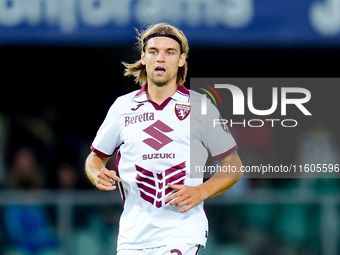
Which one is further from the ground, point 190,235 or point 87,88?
point 87,88

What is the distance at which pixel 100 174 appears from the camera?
13.6 ft

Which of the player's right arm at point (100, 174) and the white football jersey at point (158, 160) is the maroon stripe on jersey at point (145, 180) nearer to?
the white football jersey at point (158, 160)

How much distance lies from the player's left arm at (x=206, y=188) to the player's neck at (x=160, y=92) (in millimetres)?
609

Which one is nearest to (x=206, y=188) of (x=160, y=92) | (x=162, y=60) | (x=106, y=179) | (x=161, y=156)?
(x=161, y=156)

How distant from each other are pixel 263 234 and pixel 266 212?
0.27 m

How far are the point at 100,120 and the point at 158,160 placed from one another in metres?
6.20

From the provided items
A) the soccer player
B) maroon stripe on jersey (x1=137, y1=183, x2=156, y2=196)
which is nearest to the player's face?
the soccer player

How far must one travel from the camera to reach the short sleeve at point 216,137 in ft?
14.4

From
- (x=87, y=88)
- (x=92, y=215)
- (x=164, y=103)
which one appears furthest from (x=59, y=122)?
(x=164, y=103)

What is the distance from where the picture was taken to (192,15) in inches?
325

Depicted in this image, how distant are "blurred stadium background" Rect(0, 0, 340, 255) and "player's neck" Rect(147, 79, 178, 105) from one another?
325 centimetres

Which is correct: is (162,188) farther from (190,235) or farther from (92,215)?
(92,215)

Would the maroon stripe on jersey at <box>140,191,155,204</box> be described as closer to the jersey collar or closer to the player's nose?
the jersey collar

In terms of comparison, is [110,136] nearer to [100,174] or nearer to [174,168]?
[100,174]
